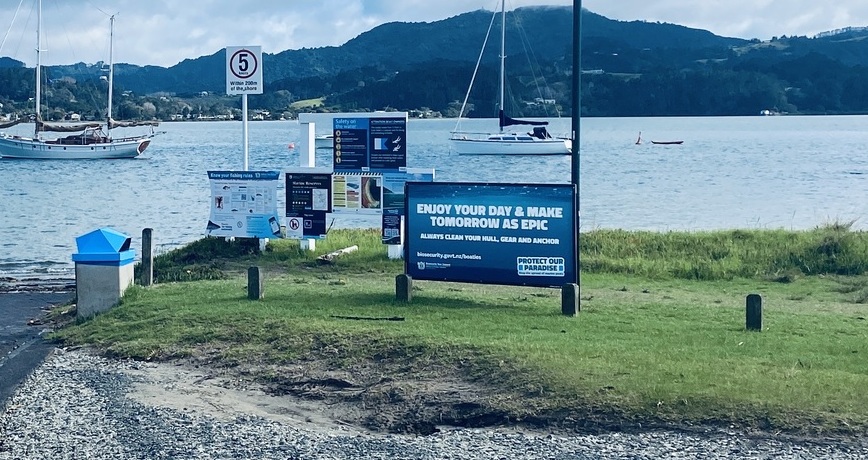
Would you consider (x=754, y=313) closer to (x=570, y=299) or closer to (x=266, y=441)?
(x=570, y=299)

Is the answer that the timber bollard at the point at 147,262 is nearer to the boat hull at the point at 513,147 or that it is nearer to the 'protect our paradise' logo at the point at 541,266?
the 'protect our paradise' logo at the point at 541,266

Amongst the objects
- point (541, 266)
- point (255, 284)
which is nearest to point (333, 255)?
point (255, 284)

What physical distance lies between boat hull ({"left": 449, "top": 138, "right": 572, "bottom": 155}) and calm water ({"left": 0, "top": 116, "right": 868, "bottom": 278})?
733 mm

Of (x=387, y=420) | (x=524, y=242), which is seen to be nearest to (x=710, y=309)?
(x=524, y=242)

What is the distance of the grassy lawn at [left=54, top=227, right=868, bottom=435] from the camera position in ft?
29.5

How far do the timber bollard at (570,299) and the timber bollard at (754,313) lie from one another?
1868 mm

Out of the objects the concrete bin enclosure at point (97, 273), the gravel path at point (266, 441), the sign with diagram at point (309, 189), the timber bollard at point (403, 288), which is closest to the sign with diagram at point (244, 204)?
the sign with diagram at point (309, 189)

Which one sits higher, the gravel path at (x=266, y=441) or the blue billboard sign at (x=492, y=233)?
the blue billboard sign at (x=492, y=233)

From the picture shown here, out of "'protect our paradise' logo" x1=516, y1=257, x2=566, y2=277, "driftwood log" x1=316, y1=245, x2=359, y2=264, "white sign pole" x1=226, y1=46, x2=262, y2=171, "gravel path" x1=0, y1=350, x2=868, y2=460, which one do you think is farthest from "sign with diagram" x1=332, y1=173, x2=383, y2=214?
"gravel path" x1=0, y1=350, x2=868, y2=460

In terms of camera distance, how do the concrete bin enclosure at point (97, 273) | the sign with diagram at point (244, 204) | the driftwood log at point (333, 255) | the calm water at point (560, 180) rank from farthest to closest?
the calm water at point (560, 180)
the sign with diagram at point (244, 204)
the driftwood log at point (333, 255)
the concrete bin enclosure at point (97, 273)

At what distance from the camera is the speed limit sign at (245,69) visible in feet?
65.0

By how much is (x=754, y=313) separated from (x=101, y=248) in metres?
7.96

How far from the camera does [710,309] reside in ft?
45.5

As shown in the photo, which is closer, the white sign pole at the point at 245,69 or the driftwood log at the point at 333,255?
the driftwood log at the point at 333,255
